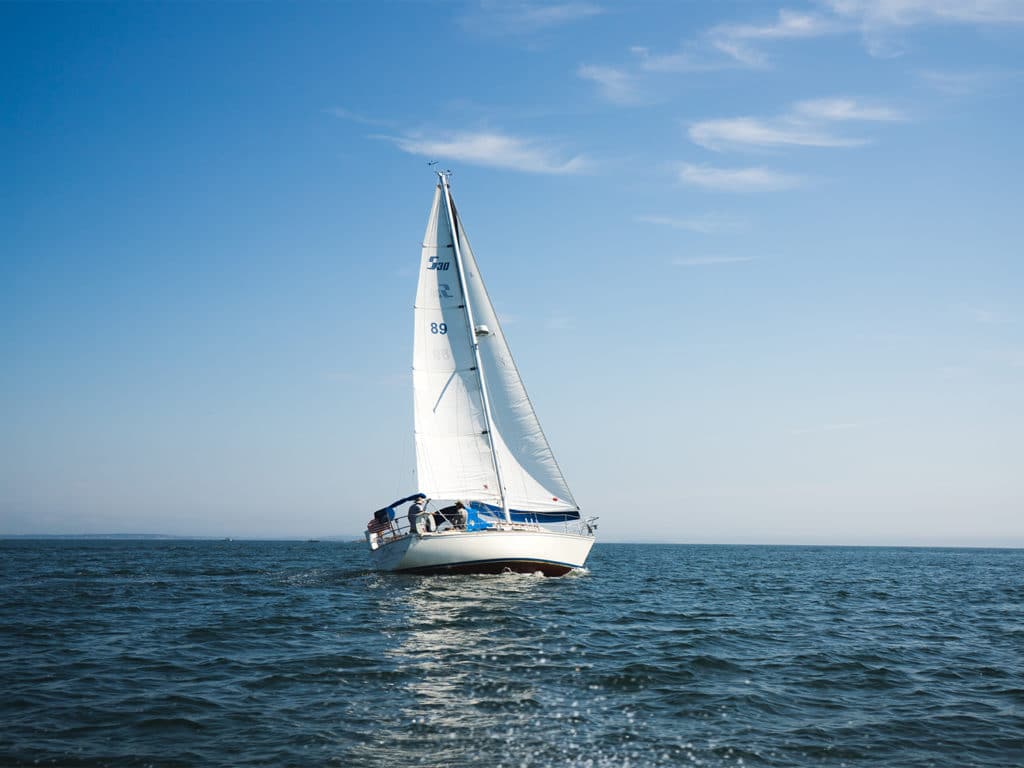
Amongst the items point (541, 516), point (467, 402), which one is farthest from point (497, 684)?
point (467, 402)

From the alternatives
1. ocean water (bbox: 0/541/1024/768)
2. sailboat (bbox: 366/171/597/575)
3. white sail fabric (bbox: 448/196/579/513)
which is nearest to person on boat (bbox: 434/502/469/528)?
sailboat (bbox: 366/171/597/575)

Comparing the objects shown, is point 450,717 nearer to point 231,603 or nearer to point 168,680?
point 168,680

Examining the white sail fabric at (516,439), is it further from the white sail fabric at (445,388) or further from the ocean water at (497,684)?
the ocean water at (497,684)

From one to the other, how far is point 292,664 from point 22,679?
437 centimetres

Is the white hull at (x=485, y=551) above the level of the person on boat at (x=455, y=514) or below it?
below

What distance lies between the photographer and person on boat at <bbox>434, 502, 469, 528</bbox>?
1091 inches

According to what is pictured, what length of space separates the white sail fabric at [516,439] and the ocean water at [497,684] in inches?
258

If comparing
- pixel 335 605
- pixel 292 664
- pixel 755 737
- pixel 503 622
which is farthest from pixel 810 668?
pixel 335 605

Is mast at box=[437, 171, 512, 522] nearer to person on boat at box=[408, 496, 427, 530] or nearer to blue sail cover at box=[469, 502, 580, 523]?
blue sail cover at box=[469, 502, 580, 523]

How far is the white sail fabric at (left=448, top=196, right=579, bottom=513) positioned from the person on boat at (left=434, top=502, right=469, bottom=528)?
223 cm

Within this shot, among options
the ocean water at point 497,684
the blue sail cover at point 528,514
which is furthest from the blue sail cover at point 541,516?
the ocean water at point 497,684

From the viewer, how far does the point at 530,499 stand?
29.3m

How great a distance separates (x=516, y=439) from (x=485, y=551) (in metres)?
5.71

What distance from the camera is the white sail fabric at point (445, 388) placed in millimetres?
29562
